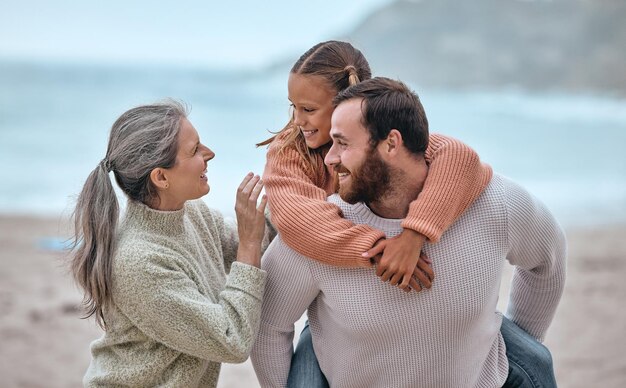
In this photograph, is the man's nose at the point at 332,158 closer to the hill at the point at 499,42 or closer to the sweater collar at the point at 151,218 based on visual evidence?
the sweater collar at the point at 151,218

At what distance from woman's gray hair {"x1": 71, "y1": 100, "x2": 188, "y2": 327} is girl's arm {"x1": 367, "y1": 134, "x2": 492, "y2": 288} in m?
0.58

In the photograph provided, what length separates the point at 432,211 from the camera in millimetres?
1867

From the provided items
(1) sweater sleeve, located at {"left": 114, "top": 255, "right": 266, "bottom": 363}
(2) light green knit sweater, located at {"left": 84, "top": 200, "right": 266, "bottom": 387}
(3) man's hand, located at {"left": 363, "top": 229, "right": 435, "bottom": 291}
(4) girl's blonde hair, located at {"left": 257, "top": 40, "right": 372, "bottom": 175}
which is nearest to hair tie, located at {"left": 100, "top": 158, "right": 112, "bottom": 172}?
(2) light green knit sweater, located at {"left": 84, "top": 200, "right": 266, "bottom": 387}

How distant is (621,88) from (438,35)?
32.3 ft

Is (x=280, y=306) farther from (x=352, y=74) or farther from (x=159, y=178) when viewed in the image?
(x=352, y=74)

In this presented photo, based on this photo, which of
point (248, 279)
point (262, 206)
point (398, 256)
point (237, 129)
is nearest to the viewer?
point (398, 256)

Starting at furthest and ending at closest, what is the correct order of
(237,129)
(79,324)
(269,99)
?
(269,99) < (237,129) < (79,324)

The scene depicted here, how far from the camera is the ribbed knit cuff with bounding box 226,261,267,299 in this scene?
2008 mm

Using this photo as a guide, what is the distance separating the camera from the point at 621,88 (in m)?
28.5

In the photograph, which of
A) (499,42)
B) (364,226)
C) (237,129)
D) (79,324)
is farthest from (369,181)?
(499,42)

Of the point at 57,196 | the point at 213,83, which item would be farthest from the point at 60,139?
the point at 213,83

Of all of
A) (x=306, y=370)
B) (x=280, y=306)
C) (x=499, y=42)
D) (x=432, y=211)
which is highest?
(x=432, y=211)

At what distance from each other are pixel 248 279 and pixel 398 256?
0.38 metres

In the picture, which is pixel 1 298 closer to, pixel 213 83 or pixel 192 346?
pixel 192 346
